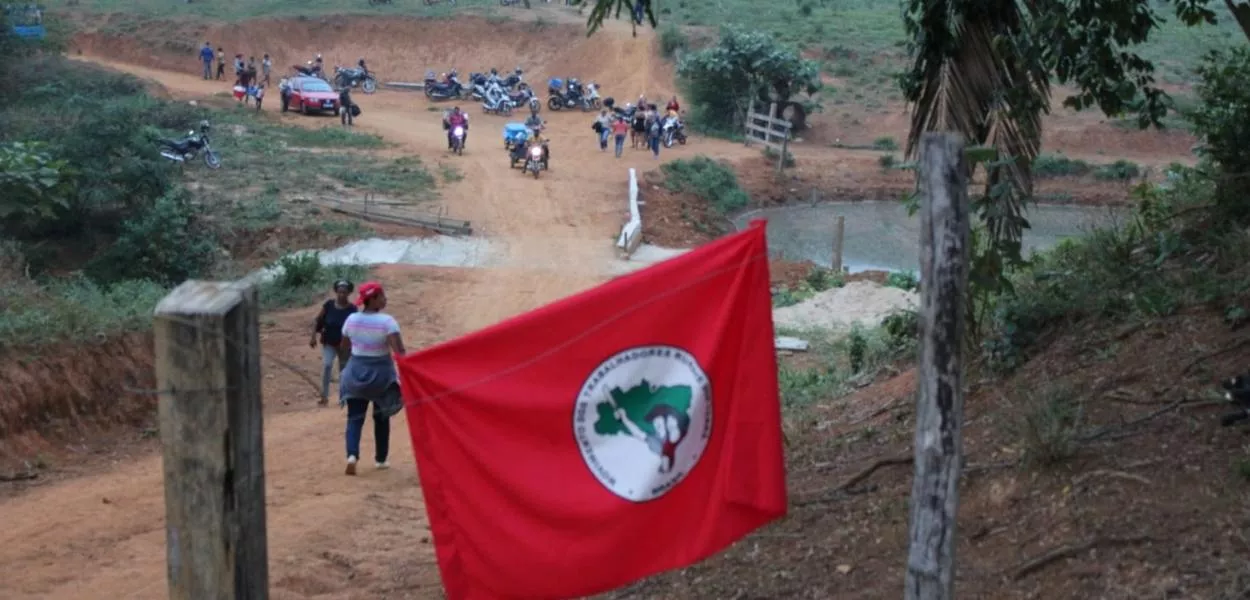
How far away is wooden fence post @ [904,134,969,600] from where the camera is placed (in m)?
4.50

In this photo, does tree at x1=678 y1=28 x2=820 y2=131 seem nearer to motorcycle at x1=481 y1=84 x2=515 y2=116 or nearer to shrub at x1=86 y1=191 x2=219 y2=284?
motorcycle at x1=481 y1=84 x2=515 y2=116

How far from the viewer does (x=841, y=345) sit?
17531 millimetres

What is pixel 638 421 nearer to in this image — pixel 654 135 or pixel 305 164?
pixel 305 164

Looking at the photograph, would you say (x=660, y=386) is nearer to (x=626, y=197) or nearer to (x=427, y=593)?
(x=427, y=593)

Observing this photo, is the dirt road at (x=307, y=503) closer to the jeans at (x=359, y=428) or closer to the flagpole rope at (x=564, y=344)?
the jeans at (x=359, y=428)

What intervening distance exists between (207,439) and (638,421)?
173cm

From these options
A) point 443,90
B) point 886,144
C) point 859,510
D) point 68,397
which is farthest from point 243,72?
point 859,510

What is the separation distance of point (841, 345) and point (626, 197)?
45.5ft

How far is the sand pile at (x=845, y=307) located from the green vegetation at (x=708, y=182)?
11496 mm

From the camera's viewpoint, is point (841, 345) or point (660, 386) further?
point (841, 345)

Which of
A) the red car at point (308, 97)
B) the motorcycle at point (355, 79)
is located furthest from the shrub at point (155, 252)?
the motorcycle at point (355, 79)

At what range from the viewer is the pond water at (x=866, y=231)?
29156 mm

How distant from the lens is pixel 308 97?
4156cm

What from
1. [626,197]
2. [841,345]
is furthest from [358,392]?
[626,197]
